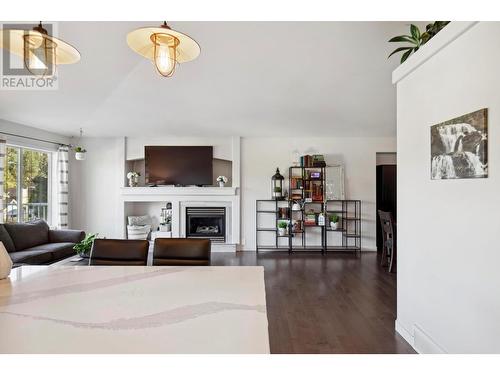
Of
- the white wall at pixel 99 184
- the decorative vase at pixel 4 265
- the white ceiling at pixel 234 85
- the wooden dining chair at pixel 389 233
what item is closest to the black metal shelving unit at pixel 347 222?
the wooden dining chair at pixel 389 233

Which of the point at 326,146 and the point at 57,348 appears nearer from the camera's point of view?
the point at 57,348

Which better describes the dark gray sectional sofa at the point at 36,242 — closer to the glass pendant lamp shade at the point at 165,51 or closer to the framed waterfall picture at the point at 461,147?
the glass pendant lamp shade at the point at 165,51

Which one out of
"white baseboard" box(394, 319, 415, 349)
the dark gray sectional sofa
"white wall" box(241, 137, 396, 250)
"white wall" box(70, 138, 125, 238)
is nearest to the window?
"white wall" box(70, 138, 125, 238)

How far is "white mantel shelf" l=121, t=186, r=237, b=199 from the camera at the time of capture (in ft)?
20.4

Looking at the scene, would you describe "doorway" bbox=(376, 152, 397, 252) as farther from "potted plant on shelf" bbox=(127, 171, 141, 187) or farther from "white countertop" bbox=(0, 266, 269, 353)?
"white countertop" bbox=(0, 266, 269, 353)

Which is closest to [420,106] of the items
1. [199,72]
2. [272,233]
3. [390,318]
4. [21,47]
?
[390,318]

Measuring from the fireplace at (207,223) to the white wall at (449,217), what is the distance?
418cm

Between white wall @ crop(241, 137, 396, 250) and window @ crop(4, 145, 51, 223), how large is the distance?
393 cm

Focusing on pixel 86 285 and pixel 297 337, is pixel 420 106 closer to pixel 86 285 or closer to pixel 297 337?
pixel 297 337

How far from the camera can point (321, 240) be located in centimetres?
625

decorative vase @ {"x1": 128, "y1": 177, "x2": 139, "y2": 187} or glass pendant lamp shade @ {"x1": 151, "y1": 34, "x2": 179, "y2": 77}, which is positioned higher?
glass pendant lamp shade @ {"x1": 151, "y1": 34, "x2": 179, "y2": 77}

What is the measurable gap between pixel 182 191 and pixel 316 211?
2826 millimetres

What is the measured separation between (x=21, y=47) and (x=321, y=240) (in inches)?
222

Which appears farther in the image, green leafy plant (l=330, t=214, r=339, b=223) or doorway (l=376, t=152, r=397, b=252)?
doorway (l=376, t=152, r=397, b=252)
